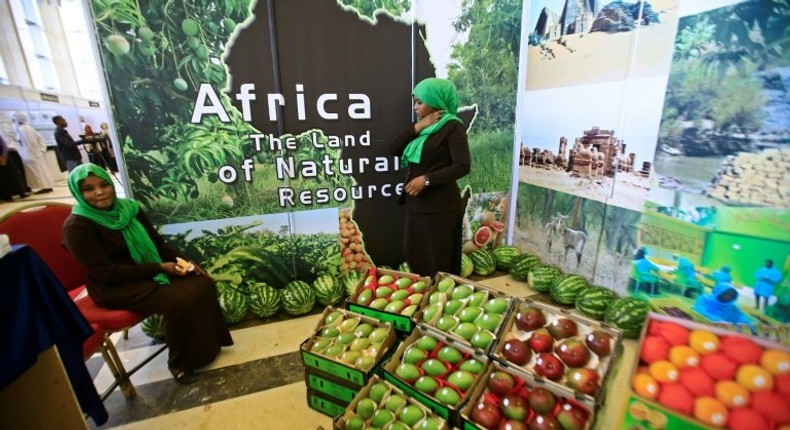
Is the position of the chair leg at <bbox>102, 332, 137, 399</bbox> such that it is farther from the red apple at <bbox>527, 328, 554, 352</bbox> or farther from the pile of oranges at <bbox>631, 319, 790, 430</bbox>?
the pile of oranges at <bbox>631, 319, 790, 430</bbox>

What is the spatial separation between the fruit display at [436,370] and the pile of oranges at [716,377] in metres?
0.62

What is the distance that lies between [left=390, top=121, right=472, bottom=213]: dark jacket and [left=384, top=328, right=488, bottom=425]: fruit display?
3.35 ft

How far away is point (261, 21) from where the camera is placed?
261cm

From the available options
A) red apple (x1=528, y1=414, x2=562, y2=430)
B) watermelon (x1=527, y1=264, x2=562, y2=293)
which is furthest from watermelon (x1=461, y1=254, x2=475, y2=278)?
red apple (x1=528, y1=414, x2=562, y2=430)

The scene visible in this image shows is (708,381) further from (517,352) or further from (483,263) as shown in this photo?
(483,263)

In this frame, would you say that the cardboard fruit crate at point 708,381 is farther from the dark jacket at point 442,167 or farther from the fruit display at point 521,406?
the dark jacket at point 442,167

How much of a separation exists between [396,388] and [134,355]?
7.24 feet

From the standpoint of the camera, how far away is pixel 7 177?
6.98 metres

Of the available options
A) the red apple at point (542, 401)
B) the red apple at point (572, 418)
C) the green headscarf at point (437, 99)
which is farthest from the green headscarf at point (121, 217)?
the red apple at point (572, 418)

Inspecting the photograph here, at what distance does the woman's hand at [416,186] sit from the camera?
2.39m

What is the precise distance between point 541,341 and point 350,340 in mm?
921

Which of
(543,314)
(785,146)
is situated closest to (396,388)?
(543,314)

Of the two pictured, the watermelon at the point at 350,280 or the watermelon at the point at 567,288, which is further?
the watermelon at the point at 350,280

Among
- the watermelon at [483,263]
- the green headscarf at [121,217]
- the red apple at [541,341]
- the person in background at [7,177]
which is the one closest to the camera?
the red apple at [541,341]
